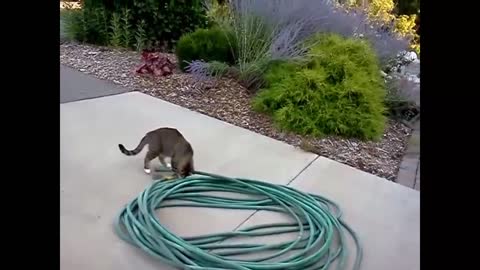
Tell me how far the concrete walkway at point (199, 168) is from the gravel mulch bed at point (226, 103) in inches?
4.2

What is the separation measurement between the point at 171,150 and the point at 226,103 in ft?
3.45

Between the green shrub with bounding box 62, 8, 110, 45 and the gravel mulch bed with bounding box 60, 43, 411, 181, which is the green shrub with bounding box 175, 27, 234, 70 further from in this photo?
the green shrub with bounding box 62, 8, 110, 45

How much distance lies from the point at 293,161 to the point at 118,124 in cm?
99

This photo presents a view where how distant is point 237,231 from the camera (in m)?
2.16

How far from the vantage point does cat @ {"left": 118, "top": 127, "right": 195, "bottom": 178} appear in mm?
2590

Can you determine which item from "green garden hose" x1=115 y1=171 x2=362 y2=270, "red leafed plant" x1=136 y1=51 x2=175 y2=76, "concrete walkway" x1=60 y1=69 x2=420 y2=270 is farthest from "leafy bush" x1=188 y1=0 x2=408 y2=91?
"green garden hose" x1=115 y1=171 x2=362 y2=270

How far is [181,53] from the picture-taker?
161 inches

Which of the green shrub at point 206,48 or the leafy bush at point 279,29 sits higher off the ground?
the leafy bush at point 279,29

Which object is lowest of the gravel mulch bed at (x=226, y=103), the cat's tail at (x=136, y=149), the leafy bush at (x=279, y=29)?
the gravel mulch bed at (x=226, y=103)

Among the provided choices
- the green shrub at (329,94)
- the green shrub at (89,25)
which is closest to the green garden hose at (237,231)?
the green shrub at (329,94)

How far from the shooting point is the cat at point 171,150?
8.50 ft

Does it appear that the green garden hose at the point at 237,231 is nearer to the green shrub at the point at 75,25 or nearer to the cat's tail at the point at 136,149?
the cat's tail at the point at 136,149

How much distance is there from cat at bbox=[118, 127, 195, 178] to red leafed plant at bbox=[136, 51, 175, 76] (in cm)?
135
